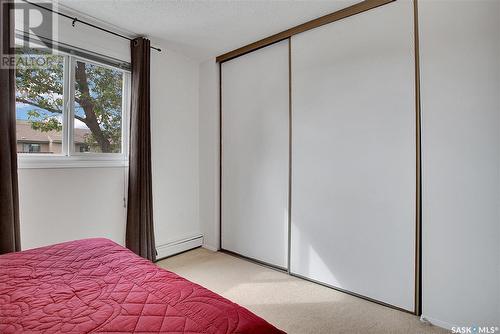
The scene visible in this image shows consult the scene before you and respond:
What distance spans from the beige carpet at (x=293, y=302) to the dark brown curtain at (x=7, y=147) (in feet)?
4.70

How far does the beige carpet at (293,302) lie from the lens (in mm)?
1838

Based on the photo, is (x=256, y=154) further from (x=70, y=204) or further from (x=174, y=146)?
(x=70, y=204)

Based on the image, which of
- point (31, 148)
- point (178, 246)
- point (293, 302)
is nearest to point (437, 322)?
point (293, 302)

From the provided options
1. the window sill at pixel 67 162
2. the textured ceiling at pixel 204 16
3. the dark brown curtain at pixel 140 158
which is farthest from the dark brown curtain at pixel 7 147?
the dark brown curtain at pixel 140 158

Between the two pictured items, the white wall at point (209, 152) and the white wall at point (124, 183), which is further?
the white wall at point (209, 152)

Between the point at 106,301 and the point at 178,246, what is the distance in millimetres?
2257

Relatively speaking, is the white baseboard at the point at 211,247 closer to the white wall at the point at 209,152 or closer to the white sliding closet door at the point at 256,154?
the white wall at the point at 209,152

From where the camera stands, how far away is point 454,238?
5.82ft

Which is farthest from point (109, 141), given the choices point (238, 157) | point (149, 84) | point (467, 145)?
point (467, 145)

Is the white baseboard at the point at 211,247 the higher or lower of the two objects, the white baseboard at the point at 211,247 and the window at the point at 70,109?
Result: the lower

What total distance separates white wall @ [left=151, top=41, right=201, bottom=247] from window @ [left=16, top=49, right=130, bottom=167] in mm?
369

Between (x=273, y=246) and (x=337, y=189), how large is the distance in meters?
1.00

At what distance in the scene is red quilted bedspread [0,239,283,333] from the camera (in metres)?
0.88

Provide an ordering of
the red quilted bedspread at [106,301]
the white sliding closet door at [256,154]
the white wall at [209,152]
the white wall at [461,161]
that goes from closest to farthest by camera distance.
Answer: the red quilted bedspread at [106,301]
the white wall at [461,161]
the white sliding closet door at [256,154]
the white wall at [209,152]
